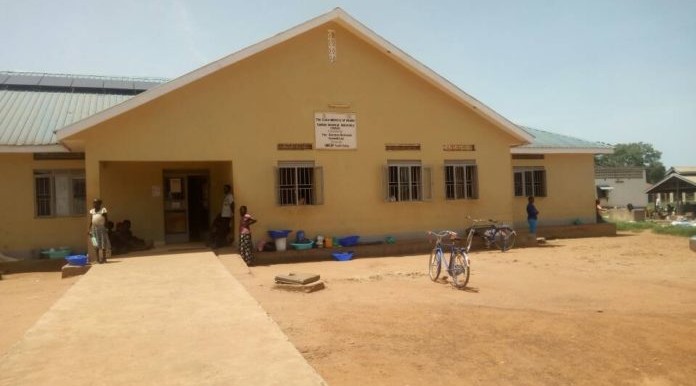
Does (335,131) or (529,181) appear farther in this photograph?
(529,181)

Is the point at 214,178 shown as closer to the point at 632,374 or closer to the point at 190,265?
the point at 190,265

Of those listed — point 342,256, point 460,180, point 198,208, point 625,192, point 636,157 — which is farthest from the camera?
point 636,157

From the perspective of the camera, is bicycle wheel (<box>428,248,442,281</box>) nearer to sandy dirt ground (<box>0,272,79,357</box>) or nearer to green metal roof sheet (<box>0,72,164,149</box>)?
sandy dirt ground (<box>0,272,79,357</box>)

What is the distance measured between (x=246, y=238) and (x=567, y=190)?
12.7m

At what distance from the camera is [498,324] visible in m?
6.25

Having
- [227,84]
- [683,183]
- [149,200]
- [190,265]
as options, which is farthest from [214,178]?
[683,183]

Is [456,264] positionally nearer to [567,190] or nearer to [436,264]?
[436,264]

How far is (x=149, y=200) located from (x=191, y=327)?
32.3 feet

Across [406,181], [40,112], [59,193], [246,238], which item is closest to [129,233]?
[59,193]

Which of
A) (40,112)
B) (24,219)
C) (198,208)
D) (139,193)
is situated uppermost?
(40,112)

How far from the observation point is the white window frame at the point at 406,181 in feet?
46.3

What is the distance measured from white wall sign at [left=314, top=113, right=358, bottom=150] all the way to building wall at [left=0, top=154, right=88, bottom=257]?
6.74m

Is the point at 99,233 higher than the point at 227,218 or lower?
lower

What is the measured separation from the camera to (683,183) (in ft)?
95.2
